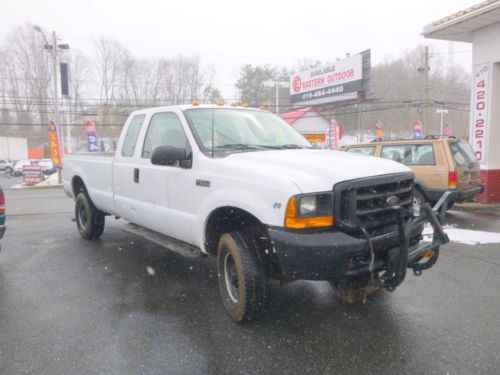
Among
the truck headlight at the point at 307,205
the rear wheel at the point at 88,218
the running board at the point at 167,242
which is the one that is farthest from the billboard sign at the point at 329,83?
the truck headlight at the point at 307,205

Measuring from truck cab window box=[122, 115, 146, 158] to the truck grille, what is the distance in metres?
3.03

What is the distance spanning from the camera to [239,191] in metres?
3.25

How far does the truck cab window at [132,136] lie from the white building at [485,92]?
849cm

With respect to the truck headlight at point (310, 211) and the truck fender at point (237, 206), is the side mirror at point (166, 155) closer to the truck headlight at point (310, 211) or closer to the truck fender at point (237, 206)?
the truck fender at point (237, 206)

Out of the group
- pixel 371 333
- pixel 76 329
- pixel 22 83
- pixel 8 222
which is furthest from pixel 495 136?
pixel 22 83

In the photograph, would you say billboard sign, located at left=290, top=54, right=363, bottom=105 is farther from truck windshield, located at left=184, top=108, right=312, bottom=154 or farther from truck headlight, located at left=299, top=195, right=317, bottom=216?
truck headlight, located at left=299, top=195, right=317, bottom=216

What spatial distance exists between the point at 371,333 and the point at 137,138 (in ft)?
11.4

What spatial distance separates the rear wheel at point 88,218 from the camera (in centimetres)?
622

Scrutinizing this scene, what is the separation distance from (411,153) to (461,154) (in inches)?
38.5

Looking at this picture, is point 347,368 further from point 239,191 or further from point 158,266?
point 158,266

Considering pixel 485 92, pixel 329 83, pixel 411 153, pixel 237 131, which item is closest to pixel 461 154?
pixel 411 153

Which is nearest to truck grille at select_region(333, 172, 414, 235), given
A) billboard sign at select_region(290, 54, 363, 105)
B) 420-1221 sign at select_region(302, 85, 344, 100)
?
billboard sign at select_region(290, 54, 363, 105)

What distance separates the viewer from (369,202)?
3.09 metres

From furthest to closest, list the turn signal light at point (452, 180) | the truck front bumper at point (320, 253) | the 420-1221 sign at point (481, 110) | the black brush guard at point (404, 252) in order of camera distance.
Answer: the 420-1221 sign at point (481, 110), the turn signal light at point (452, 180), the black brush guard at point (404, 252), the truck front bumper at point (320, 253)
